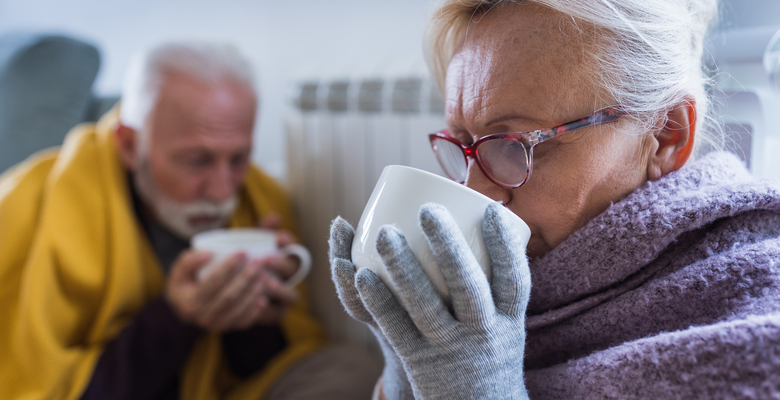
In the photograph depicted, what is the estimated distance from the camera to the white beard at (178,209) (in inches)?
49.5

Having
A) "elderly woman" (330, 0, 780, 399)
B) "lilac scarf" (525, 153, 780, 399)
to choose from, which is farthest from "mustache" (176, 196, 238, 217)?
"lilac scarf" (525, 153, 780, 399)

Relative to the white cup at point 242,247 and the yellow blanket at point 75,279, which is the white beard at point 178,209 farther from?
the white cup at point 242,247

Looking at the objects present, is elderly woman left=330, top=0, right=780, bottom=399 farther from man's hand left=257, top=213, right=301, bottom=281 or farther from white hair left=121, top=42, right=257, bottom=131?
white hair left=121, top=42, right=257, bottom=131

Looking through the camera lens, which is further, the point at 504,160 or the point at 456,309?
the point at 504,160

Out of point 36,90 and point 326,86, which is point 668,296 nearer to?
point 326,86

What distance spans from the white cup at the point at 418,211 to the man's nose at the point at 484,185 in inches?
3.5

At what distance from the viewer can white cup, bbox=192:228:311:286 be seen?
1051 millimetres

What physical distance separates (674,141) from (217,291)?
34.4 inches

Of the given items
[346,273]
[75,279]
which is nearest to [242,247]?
[75,279]

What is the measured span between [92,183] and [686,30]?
1210 millimetres

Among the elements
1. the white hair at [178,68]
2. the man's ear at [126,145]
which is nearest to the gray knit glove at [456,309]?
the white hair at [178,68]

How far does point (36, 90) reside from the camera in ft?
4.83

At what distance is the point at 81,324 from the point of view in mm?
1097

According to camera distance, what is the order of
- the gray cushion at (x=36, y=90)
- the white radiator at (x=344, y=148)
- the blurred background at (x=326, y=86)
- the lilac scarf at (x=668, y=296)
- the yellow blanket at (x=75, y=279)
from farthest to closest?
the gray cushion at (x=36, y=90) → the white radiator at (x=344, y=148) → the yellow blanket at (x=75, y=279) → the blurred background at (x=326, y=86) → the lilac scarf at (x=668, y=296)
